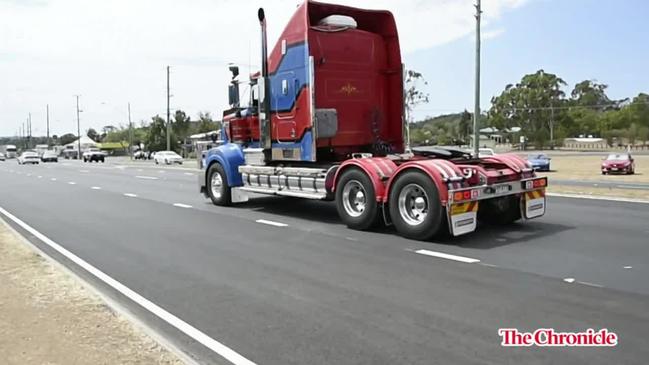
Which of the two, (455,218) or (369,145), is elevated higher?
(369,145)

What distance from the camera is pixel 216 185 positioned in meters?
14.9

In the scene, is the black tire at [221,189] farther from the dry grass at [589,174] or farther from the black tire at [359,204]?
the dry grass at [589,174]

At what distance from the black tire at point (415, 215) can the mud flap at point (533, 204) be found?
2.08 meters

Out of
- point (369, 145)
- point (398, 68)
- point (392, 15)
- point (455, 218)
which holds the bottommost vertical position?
point (455, 218)

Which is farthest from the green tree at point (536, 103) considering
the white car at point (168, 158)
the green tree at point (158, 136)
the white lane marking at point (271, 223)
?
the white lane marking at point (271, 223)

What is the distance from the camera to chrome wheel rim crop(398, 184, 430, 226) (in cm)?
938

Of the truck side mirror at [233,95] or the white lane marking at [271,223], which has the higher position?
the truck side mirror at [233,95]

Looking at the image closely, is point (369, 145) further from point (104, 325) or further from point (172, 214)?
point (104, 325)

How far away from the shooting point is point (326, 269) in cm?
763

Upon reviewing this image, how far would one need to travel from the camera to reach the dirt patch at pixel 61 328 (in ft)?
14.9

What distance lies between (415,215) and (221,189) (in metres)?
6.43

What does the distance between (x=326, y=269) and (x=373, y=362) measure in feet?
10.3

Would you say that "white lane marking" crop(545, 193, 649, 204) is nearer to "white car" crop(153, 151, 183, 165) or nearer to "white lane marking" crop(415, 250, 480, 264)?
"white lane marking" crop(415, 250, 480, 264)

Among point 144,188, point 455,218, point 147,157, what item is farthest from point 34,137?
point 455,218
